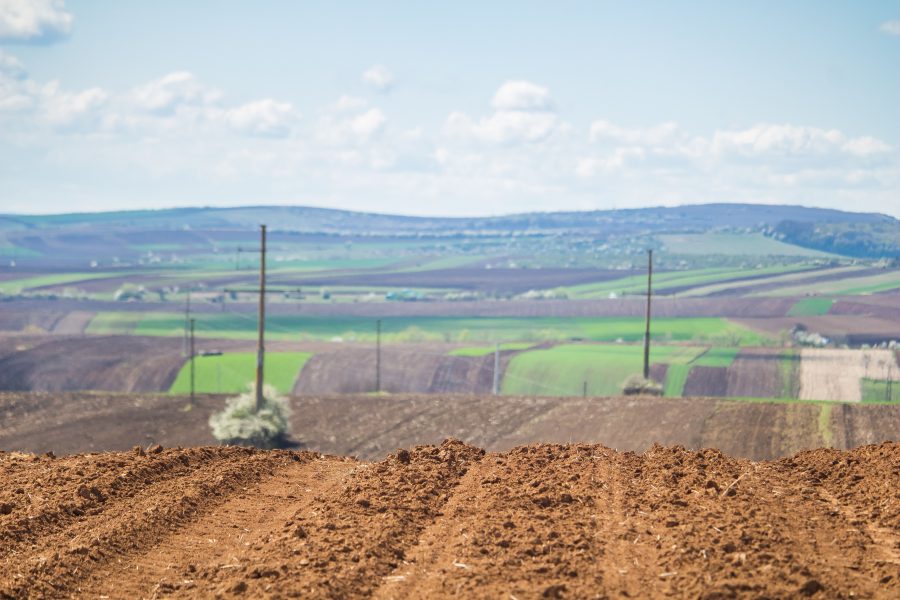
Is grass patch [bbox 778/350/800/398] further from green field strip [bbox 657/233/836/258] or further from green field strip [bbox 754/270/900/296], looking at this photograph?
green field strip [bbox 657/233/836/258]

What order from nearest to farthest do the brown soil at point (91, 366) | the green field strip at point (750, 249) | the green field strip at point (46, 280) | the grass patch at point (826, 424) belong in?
the grass patch at point (826, 424) → the brown soil at point (91, 366) → the green field strip at point (46, 280) → the green field strip at point (750, 249)

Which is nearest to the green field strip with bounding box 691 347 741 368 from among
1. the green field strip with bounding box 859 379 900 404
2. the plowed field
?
the green field strip with bounding box 859 379 900 404

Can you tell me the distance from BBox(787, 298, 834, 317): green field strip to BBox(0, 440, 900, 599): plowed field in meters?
94.9

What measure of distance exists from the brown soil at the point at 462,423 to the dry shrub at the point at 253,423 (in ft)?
4.24

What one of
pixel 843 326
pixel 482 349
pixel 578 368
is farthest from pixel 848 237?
pixel 578 368

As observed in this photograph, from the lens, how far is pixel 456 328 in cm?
11706

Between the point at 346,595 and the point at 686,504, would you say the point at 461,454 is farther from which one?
the point at 346,595

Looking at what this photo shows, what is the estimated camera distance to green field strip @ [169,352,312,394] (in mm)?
79688

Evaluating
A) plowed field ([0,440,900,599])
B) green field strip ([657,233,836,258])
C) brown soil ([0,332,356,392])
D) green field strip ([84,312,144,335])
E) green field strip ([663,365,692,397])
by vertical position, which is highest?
plowed field ([0,440,900,599])

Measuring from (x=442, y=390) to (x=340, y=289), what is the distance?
7675 centimetres

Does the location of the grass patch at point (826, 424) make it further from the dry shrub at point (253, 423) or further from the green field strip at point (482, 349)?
the green field strip at point (482, 349)

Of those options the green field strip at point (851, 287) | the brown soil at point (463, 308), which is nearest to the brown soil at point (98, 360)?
the brown soil at point (463, 308)

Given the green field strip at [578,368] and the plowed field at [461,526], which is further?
the green field strip at [578,368]

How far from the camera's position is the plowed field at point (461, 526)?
36.1ft
